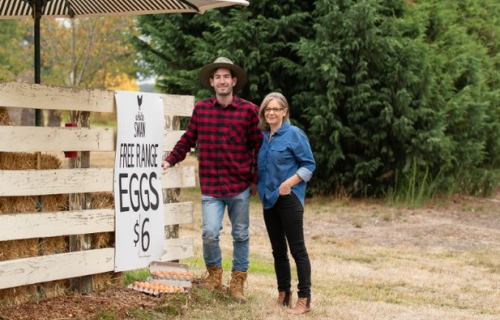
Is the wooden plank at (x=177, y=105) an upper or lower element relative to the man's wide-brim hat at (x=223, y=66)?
lower

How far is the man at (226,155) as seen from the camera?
6.49 metres

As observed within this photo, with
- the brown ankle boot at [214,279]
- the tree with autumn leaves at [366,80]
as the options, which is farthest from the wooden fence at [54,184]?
the tree with autumn leaves at [366,80]

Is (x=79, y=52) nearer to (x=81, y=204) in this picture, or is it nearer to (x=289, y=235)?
(x=81, y=204)

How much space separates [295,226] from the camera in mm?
6375

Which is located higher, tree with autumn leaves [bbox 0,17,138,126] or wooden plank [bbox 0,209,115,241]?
tree with autumn leaves [bbox 0,17,138,126]

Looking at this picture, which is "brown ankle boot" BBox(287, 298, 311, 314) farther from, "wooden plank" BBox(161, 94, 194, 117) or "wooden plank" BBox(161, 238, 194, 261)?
"wooden plank" BBox(161, 94, 194, 117)

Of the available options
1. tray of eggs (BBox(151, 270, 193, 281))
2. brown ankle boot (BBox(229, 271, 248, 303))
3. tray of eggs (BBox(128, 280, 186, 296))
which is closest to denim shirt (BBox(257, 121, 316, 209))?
brown ankle boot (BBox(229, 271, 248, 303))

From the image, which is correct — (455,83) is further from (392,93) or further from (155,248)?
(155,248)

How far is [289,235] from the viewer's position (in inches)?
252

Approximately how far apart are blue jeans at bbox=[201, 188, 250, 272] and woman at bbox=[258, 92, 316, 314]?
200 millimetres

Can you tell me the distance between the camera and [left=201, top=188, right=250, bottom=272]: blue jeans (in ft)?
21.5

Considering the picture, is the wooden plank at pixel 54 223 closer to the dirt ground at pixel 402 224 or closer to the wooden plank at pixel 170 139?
the wooden plank at pixel 170 139

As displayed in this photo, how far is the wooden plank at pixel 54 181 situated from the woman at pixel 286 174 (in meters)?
1.25

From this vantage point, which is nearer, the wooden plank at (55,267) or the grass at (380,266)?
the wooden plank at (55,267)
